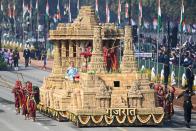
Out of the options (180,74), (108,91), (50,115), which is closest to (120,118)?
(108,91)

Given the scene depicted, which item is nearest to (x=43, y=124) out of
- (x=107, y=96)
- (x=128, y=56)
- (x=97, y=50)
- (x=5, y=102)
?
(x=107, y=96)

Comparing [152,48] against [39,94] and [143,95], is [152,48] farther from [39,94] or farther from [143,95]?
[143,95]

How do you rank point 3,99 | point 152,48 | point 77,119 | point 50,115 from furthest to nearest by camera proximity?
point 152,48, point 3,99, point 50,115, point 77,119

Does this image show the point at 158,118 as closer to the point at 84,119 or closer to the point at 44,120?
the point at 84,119

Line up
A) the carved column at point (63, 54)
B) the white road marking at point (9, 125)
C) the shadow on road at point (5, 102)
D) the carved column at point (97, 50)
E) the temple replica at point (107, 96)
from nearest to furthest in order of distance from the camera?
the temple replica at point (107, 96)
the white road marking at point (9, 125)
the carved column at point (97, 50)
the carved column at point (63, 54)
the shadow on road at point (5, 102)

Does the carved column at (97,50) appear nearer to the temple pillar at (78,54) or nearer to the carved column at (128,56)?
the carved column at (128,56)

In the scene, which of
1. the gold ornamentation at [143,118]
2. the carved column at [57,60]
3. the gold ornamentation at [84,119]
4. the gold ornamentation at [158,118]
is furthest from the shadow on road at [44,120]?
the gold ornamentation at [158,118]

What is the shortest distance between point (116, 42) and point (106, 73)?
14.1 feet

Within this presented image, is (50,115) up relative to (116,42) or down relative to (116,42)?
down

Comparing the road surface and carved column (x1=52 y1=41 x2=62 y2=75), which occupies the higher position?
carved column (x1=52 y1=41 x2=62 y2=75)

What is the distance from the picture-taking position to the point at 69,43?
5347 centimetres

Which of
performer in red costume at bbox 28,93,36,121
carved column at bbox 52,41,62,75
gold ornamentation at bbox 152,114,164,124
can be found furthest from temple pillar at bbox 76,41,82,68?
gold ornamentation at bbox 152,114,164,124

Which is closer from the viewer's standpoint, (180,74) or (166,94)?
(166,94)

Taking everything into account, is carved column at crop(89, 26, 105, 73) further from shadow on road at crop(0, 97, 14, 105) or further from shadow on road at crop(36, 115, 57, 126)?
shadow on road at crop(0, 97, 14, 105)
